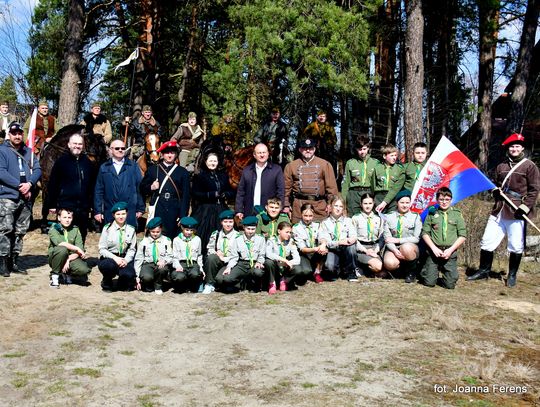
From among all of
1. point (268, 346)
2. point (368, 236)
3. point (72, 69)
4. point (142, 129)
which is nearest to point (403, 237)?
point (368, 236)

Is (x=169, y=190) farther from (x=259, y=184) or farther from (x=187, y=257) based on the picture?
(x=259, y=184)

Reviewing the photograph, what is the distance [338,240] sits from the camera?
8.29m

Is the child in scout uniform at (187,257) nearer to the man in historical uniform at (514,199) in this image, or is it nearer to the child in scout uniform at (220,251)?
the child in scout uniform at (220,251)

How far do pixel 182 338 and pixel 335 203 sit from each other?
3300 millimetres

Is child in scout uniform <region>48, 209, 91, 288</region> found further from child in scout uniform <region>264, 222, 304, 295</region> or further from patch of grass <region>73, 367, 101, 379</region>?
patch of grass <region>73, 367, 101, 379</region>

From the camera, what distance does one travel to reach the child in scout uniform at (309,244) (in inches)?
321

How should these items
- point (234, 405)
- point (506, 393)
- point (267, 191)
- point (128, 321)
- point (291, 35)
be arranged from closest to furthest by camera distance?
point (234, 405), point (506, 393), point (128, 321), point (267, 191), point (291, 35)

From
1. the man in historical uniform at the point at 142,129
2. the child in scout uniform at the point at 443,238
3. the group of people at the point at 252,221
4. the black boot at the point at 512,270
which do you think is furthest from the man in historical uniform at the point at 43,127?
the black boot at the point at 512,270

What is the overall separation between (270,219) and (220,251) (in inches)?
31.6

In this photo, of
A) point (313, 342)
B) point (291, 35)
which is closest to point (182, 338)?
point (313, 342)

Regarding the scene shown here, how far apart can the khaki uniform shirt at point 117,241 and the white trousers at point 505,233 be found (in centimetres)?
494

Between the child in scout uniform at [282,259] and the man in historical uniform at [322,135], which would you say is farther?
the man in historical uniform at [322,135]

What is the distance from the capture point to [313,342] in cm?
569

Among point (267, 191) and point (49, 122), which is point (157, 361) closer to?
point (267, 191)
